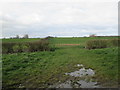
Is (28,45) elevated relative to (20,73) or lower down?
elevated

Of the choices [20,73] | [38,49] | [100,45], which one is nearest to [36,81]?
[20,73]

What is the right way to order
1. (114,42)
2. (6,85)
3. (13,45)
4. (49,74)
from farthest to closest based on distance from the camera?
(114,42), (13,45), (49,74), (6,85)

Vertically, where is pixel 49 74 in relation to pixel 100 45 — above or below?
below

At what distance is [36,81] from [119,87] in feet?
8.37

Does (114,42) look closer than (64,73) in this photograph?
No

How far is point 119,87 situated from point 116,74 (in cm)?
94

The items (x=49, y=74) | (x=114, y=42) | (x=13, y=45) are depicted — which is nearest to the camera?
(x=49, y=74)

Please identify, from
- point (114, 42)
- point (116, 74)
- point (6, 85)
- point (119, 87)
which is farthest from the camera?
point (114, 42)

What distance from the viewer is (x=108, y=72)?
4.27 meters

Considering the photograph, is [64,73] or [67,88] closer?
[67,88]

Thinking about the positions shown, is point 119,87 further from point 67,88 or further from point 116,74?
point 67,88

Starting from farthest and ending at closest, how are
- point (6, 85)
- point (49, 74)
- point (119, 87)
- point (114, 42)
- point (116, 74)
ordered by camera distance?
point (114, 42) → point (49, 74) → point (116, 74) → point (6, 85) → point (119, 87)

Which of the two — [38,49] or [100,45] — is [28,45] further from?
[100,45]

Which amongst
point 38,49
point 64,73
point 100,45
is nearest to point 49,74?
point 64,73
